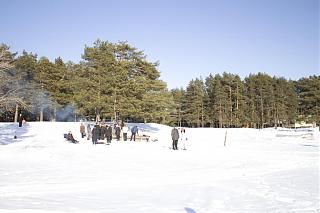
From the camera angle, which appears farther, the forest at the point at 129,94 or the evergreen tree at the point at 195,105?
the evergreen tree at the point at 195,105

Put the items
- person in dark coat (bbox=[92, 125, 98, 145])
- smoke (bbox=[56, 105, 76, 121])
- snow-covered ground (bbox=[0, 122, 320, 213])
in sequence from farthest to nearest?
smoke (bbox=[56, 105, 76, 121]) < person in dark coat (bbox=[92, 125, 98, 145]) < snow-covered ground (bbox=[0, 122, 320, 213])

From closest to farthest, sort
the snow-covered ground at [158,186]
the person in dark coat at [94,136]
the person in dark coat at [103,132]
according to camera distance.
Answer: the snow-covered ground at [158,186], the person in dark coat at [94,136], the person in dark coat at [103,132]

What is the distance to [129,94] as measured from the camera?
128 feet

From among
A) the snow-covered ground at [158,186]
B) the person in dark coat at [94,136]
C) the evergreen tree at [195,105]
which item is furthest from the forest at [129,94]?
the snow-covered ground at [158,186]

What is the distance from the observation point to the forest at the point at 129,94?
38531mm

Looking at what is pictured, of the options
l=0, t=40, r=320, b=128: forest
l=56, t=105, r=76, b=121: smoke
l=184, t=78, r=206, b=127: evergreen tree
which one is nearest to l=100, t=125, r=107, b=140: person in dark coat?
l=0, t=40, r=320, b=128: forest

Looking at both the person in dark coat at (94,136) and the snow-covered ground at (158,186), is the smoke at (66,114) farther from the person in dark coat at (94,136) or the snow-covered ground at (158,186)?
the snow-covered ground at (158,186)

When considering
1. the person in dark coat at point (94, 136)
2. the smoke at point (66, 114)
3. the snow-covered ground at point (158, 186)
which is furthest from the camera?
the smoke at point (66, 114)

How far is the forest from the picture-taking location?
38531 mm

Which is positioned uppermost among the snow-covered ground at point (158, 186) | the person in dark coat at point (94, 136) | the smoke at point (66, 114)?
the smoke at point (66, 114)

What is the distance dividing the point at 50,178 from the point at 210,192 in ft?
18.4

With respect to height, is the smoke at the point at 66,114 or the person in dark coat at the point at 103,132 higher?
the smoke at the point at 66,114

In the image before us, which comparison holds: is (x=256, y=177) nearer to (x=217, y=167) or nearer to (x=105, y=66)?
(x=217, y=167)

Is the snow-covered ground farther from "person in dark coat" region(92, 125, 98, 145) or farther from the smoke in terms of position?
the smoke
